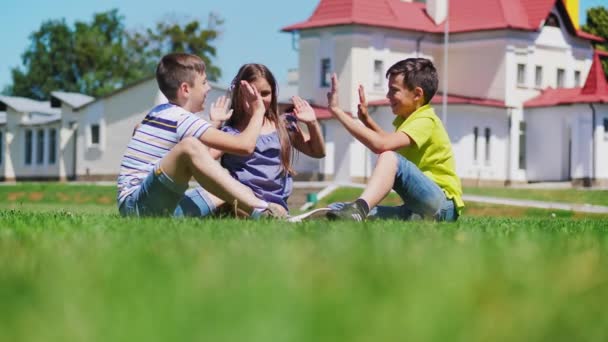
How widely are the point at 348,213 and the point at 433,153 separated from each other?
170 centimetres

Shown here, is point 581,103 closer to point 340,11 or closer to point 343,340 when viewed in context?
point 340,11

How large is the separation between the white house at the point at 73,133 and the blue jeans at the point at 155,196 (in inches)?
1816

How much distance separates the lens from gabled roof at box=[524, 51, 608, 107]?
170 ft

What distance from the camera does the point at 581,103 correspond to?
170 feet

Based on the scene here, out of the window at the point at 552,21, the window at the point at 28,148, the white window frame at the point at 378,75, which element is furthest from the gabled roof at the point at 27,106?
the window at the point at 552,21

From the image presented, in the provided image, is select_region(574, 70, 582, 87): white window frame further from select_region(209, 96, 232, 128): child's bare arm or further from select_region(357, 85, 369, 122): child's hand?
select_region(209, 96, 232, 128): child's bare arm

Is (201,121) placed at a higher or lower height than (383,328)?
higher

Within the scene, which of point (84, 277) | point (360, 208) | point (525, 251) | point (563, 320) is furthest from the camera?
point (360, 208)

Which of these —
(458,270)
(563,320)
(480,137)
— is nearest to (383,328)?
(563,320)

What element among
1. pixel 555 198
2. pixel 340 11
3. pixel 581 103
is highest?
pixel 340 11

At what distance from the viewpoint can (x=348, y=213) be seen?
8180 millimetres

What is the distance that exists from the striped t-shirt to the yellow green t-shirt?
6.06 feet

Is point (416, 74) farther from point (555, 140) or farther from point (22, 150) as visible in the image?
point (22, 150)

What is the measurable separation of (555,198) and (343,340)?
128ft
